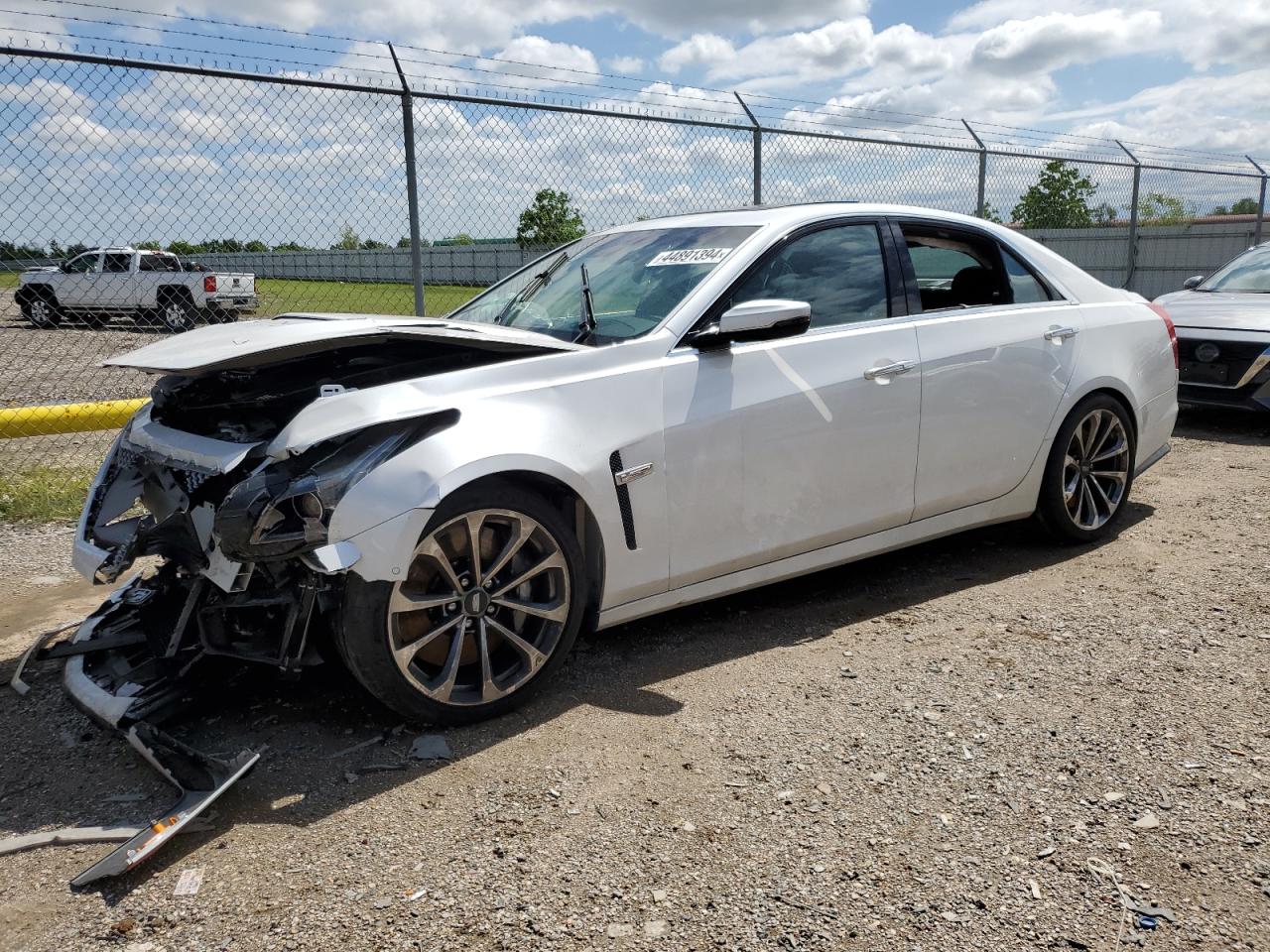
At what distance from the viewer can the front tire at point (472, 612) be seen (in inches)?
121

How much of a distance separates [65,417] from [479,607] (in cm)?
395

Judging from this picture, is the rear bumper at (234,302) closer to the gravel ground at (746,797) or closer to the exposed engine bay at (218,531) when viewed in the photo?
the gravel ground at (746,797)

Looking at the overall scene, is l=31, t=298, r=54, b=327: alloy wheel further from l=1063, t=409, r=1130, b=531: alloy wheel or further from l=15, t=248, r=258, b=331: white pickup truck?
l=1063, t=409, r=1130, b=531: alloy wheel

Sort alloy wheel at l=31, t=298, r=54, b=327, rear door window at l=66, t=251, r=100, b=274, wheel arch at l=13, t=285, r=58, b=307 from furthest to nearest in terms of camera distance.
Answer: alloy wheel at l=31, t=298, r=54, b=327 < wheel arch at l=13, t=285, r=58, b=307 < rear door window at l=66, t=251, r=100, b=274

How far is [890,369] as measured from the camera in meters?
4.19

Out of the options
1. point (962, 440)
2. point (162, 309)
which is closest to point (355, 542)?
point (962, 440)

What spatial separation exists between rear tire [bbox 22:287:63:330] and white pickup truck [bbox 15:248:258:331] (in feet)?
0.07

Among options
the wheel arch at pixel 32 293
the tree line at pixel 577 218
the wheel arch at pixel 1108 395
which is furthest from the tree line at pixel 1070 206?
the wheel arch at pixel 32 293

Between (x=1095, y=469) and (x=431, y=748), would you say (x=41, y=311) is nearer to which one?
(x=431, y=748)

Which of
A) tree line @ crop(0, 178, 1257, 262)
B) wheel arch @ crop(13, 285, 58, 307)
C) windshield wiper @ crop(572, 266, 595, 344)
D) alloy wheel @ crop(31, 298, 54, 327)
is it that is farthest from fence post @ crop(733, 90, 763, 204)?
alloy wheel @ crop(31, 298, 54, 327)

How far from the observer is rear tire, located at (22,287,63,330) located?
1505 cm

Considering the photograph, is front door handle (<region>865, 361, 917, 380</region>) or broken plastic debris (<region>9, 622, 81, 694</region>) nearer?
broken plastic debris (<region>9, 622, 81, 694</region>)

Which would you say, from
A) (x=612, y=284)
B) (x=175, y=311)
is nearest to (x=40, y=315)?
(x=175, y=311)

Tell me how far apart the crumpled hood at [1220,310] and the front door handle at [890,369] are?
4806 mm
